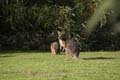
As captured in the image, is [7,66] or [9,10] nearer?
[7,66]

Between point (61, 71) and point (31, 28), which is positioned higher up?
point (61, 71)

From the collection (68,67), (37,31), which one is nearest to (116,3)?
(68,67)

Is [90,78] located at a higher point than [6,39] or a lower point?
higher

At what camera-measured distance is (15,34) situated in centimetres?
2620

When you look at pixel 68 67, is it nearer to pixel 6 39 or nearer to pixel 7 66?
pixel 7 66

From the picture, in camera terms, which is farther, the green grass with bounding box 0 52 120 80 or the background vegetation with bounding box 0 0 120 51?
the background vegetation with bounding box 0 0 120 51

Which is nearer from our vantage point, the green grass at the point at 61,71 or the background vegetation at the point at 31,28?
the green grass at the point at 61,71

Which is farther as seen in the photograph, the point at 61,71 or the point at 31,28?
the point at 31,28

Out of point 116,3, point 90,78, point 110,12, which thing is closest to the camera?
point 116,3

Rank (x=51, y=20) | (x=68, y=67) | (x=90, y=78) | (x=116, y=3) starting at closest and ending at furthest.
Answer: (x=116, y=3), (x=90, y=78), (x=68, y=67), (x=51, y=20)

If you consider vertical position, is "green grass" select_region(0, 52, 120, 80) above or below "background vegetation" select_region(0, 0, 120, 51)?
above

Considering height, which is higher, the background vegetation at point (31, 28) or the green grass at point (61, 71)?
the green grass at point (61, 71)

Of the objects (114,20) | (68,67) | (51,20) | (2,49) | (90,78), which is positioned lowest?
(2,49)

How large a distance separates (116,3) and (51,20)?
23036 mm
